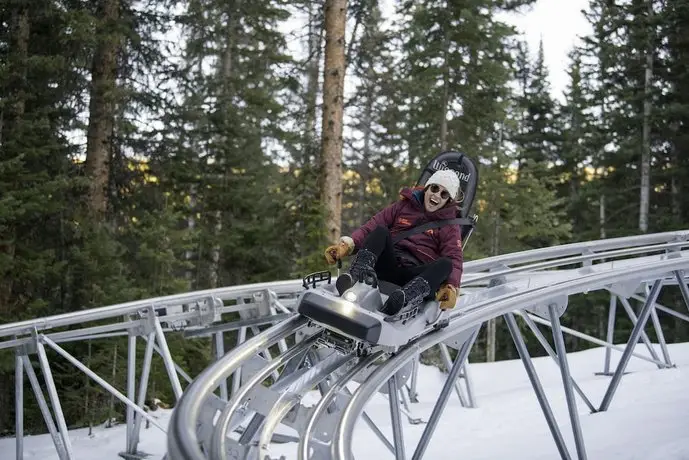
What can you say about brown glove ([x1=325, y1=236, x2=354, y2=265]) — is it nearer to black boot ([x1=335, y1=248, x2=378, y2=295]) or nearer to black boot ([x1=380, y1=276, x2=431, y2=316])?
black boot ([x1=335, y1=248, x2=378, y2=295])

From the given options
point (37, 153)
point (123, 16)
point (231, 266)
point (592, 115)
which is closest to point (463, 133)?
point (231, 266)

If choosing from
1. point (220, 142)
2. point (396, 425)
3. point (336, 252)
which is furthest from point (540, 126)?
point (396, 425)

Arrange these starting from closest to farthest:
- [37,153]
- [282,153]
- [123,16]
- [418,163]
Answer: [37,153]
[123,16]
[418,163]
[282,153]

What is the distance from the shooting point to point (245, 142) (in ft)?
56.3

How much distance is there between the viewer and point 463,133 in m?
17.4

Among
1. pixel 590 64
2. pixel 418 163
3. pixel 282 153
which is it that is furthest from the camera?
pixel 590 64

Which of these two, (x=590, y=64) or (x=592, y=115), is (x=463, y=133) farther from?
(x=592, y=115)

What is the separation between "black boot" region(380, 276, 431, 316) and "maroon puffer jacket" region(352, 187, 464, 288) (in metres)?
0.42

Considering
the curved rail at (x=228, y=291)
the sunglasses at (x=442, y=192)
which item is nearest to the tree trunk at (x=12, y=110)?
the curved rail at (x=228, y=291)

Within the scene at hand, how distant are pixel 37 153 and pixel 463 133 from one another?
10365 mm

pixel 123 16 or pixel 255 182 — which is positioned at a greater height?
pixel 123 16

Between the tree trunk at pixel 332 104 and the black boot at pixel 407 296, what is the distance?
250 inches

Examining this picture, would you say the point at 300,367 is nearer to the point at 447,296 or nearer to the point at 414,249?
the point at 447,296

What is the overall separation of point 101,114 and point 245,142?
5188mm
